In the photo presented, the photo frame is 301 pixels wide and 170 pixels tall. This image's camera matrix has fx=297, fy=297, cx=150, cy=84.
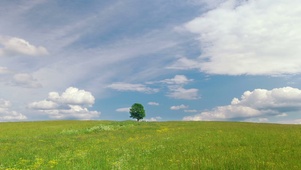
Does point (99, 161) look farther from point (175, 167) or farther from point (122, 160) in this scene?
point (175, 167)

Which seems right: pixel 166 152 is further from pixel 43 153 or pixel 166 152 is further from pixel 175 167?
pixel 43 153

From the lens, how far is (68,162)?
58.1ft

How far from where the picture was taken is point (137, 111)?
92.5 meters

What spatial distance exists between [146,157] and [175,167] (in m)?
4.22

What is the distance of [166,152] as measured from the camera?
1891 centimetres

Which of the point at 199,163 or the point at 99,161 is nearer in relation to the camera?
the point at 199,163

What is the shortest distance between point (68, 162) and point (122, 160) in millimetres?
3408

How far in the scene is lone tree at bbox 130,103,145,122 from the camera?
92438 mm

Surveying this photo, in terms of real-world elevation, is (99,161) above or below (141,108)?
below

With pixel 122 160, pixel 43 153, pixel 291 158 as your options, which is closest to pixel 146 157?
pixel 122 160

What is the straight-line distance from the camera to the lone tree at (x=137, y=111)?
92438 millimetres

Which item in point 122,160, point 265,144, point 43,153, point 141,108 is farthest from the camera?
point 141,108

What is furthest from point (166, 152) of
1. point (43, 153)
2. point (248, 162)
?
point (43, 153)

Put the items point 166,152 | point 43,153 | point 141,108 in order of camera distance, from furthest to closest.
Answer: point 141,108
point 43,153
point 166,152
